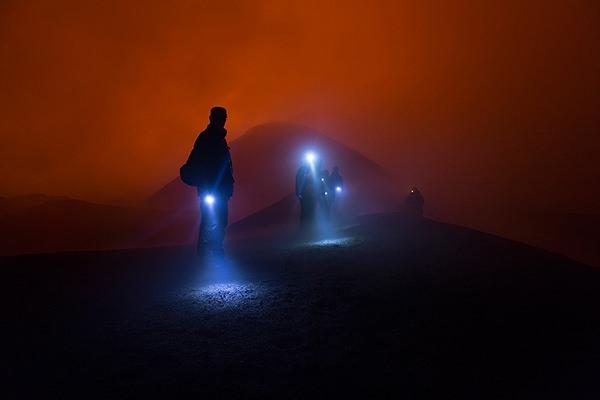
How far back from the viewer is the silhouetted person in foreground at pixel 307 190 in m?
16.2

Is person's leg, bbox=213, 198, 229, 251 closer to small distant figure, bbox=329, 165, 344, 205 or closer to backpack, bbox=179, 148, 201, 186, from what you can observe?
backpack, bbox=179, 148, 201, 186

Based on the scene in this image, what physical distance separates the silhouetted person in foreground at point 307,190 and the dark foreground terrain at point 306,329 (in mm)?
8689

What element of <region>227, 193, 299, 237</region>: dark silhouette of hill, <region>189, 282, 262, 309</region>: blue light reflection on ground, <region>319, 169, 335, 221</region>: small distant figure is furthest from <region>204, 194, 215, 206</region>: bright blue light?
<region>227, 193, 299, 237</region>: dark silhouette of hill

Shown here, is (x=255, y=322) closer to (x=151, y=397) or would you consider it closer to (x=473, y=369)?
(x=151, y=397)

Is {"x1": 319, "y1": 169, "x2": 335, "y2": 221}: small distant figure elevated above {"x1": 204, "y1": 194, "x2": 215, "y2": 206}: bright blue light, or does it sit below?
above

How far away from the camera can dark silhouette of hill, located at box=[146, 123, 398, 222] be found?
6519cm

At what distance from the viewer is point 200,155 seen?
8.48m

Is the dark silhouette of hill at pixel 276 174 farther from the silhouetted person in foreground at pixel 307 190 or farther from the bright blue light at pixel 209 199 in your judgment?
the bright blue light at pixel 209 199

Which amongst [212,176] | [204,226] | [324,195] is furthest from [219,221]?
[324,195]

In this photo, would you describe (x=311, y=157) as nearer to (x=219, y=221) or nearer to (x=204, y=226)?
(x=219, y=221)

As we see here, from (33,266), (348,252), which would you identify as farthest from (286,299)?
(33,266)

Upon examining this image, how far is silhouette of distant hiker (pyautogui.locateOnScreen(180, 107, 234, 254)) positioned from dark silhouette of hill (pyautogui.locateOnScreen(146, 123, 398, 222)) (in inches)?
1743

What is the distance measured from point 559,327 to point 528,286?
1.65m

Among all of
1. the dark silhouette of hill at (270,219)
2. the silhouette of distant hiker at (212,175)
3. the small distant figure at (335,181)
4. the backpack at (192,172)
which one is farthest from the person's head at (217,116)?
the dark silhouette of hill at (270,219)
